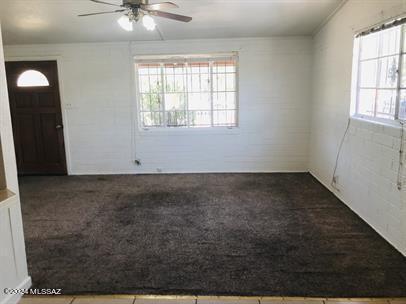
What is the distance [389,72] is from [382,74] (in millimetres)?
139

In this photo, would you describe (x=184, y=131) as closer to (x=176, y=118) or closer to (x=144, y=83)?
(x=176, y=118)

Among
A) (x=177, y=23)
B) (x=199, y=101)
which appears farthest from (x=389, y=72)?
(x=199, y=101)

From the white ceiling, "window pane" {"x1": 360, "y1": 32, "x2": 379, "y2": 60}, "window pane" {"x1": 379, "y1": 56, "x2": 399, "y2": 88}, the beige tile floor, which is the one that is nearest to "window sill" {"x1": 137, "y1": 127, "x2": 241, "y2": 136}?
the white ceiling

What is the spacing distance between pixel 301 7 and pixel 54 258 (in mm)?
4349

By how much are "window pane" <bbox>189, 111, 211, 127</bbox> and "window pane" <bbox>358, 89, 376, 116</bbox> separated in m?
2.76

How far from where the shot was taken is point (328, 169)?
16.3 ft

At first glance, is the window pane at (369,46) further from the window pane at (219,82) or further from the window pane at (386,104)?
the window pane at (219,82)

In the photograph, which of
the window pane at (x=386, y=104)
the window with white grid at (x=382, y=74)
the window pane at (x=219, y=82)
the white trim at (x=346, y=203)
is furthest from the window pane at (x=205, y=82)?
the window pane at (x=386, y=104)

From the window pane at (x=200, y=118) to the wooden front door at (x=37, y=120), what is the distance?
247 cm

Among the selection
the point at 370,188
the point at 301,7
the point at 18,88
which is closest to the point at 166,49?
the point at 301,7

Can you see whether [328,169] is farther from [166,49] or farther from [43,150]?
[43,150]

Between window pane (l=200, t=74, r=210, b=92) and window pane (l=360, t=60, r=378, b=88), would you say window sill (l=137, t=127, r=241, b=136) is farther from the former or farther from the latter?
window pane (l=360, t=60, r=378, b=88)

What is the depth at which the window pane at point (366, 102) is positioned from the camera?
12.4ft

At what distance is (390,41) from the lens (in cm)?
339
